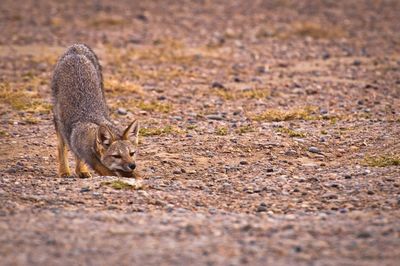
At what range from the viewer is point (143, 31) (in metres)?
22.8

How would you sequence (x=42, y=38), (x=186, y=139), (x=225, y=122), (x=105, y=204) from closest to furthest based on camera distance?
(x=105, y=204) → (x=186, y=139) → (x=225, y=122) → (x=42, y=38)

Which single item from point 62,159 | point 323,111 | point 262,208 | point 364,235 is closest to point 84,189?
point 62,159

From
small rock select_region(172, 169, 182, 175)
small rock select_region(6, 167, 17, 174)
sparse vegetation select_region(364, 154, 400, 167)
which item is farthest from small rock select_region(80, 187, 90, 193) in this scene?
sparse vegetation select_region(364, 154, 400, 167)

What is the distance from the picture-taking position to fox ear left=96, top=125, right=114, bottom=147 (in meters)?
10.5

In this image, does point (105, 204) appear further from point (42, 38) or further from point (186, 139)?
point (42, 38)

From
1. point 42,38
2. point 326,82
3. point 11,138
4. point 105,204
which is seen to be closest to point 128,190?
point 105,204

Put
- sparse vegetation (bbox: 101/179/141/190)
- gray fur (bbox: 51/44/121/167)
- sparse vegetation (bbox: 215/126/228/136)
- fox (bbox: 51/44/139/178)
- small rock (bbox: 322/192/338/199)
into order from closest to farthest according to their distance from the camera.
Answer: small rock (bbox: 322/192/338/199)
sparse vegetation (bbox: 101/179/141/190)
fox (bbox: 51/44/139/178)
gray fur (bbox: 51/44/121/167)
sparse vegetation (bbox: 215/126/228/136)

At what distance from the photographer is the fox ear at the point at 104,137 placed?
10531 mm

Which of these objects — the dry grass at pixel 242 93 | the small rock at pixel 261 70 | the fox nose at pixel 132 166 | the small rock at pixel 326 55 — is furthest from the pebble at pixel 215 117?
the small rock at pixel 326 55

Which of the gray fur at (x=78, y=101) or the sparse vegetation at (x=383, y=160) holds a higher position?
the gray fur at (x=78, y=101)

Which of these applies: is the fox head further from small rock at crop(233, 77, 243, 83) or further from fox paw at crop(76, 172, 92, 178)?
small rock at crop(233, 77, 243, 83)

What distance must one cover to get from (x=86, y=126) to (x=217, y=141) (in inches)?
81.3

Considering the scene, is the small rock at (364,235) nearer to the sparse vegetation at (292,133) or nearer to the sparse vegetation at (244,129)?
the sparse vegetation at (292,133)

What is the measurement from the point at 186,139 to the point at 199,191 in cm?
263
